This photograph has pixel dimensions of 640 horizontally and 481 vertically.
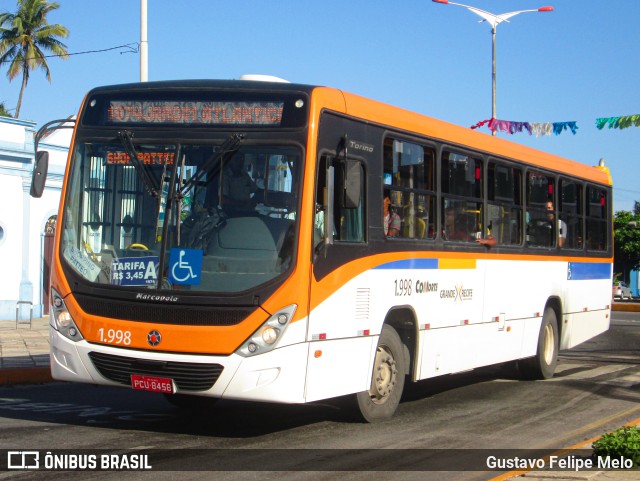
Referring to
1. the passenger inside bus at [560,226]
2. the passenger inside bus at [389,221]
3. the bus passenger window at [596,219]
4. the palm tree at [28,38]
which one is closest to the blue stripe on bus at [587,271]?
the bus passenger window at [596,219]

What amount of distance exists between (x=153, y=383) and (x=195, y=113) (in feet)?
8.19

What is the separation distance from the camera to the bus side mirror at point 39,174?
31.9 ft

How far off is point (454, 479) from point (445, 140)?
5.20 meters

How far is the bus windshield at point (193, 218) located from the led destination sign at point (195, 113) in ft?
0.72

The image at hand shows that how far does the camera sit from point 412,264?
1080 cm

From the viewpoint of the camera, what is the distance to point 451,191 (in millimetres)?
11867

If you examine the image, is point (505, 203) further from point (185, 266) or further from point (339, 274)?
point (185, 266)

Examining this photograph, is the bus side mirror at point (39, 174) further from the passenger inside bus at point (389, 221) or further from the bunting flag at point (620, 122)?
the bunting flag at point (620, 122)

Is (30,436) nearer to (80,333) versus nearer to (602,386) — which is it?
(80,333)

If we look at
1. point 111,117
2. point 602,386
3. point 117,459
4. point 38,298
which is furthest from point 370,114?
point 38,298

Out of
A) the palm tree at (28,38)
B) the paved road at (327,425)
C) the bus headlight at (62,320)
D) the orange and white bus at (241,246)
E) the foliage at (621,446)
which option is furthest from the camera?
the palm tree at (28,38)

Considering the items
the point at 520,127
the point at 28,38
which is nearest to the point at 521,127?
the point at 520,127

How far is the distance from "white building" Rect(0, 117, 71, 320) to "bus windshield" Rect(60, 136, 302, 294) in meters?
18.5

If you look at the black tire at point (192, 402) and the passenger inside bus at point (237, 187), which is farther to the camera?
the black tire at point (192, 402)
